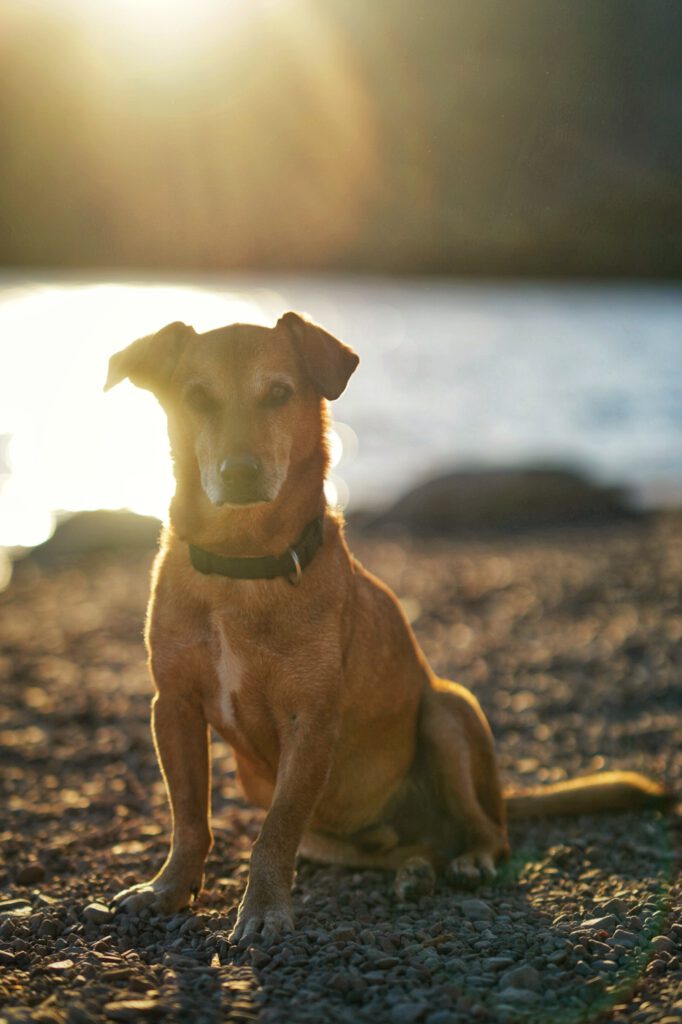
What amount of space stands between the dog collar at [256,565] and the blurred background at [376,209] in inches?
218

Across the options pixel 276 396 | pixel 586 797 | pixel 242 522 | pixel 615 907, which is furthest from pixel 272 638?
pixel 586 797

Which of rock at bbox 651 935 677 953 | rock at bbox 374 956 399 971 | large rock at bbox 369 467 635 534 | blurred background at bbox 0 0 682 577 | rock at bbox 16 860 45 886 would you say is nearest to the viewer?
rock at bbox 374 956 399 971

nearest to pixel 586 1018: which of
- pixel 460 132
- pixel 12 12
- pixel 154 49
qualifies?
pixel 460 132

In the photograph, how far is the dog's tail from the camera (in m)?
5.72

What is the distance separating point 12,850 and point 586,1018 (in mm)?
3071

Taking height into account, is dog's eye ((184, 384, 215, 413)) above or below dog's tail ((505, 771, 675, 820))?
above

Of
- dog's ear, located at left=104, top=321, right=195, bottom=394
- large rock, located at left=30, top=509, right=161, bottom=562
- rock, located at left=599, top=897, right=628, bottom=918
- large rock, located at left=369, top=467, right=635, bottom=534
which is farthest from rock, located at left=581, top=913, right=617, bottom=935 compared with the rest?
large rock, located at left=369, top=467, right=635, bottom=534

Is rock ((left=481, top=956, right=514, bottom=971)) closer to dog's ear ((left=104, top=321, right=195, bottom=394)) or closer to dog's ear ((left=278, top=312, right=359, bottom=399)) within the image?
dog's ear ((left=278, top=312, right=359, bottom=399))

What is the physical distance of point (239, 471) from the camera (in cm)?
424

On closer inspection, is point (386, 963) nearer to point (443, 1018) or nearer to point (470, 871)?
point (443, 1018)

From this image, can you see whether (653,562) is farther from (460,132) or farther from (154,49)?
(154,49)

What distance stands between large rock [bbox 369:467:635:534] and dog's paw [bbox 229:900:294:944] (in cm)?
1337

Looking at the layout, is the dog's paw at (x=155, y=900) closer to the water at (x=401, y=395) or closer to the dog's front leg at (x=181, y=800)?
the dog's front leg at (x=181, y=800)

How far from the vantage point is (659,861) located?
5.27 m
